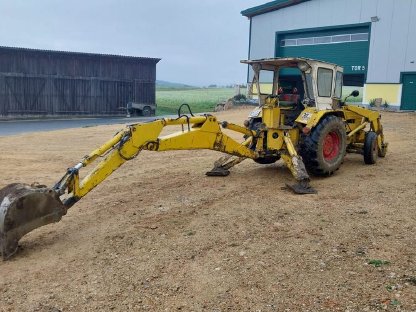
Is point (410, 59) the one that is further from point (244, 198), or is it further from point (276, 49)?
point (244, 198)

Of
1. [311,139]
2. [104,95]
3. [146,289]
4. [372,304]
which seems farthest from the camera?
[104,95]

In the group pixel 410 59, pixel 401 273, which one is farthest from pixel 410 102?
pixel 401 273

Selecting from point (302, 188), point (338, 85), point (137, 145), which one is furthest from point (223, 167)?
point (137, 145)

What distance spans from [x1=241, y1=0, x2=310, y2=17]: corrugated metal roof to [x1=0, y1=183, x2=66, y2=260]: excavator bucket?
2777 centimetres

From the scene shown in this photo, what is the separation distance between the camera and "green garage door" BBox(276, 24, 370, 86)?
86.7ft

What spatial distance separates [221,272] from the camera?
4.75 meters

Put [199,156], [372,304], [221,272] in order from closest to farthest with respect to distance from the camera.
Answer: [372,304], [221,272], [199,156]

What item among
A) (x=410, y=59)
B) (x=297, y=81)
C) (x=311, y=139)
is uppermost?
(x=410, y=59)

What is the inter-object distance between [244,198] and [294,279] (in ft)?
9.46

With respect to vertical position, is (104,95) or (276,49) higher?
(276,49)

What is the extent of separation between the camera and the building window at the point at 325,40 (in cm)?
2668

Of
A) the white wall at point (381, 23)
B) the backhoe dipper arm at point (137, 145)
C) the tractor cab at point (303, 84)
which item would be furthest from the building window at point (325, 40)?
the backhoe dipper arm at point (137, 145)

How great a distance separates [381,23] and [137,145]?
73.6 ft

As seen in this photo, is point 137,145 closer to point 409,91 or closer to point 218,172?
point 218,172
